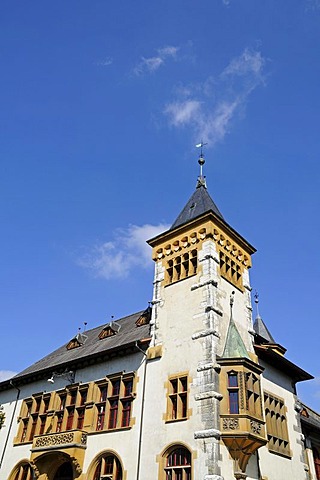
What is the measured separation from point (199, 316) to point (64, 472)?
12.5m

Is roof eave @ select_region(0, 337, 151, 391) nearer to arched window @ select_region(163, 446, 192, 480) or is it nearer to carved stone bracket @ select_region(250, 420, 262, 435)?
arched window @ select_region(163, 446, 192, 480)

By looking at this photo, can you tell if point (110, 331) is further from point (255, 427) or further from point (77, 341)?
point (255, 427)

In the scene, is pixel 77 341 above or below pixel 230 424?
above

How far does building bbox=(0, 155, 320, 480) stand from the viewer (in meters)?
19.9

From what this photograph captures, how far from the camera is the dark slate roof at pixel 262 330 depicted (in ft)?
114

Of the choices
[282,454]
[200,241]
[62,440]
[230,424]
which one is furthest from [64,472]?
[200,241]

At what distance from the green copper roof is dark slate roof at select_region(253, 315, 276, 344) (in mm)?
12681

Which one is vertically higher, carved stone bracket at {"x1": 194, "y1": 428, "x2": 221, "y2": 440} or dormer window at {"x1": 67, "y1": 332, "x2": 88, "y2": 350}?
dormer window at {"x1": 67, "y1": 332, "x2": 88, "y2": 350}

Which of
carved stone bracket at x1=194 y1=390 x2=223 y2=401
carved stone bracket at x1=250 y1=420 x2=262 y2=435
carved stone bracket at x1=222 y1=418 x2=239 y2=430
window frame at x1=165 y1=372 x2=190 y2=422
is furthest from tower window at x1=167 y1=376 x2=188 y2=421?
carved stone bracket at x1=250 y1=420 x2=262 y2=435

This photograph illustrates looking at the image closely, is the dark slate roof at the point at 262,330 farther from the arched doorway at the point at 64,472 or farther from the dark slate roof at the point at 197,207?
the arched doorway at the point at 64,472

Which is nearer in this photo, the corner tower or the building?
the corner tower

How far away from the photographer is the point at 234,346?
2167 centimetres

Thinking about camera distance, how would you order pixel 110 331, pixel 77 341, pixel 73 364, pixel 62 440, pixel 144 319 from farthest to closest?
pixel 77 341 → pixel 110 331 → pixel 144 319 → pixel 73 364 → pixel 62 440

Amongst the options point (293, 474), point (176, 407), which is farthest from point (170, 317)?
point (293, 474)
